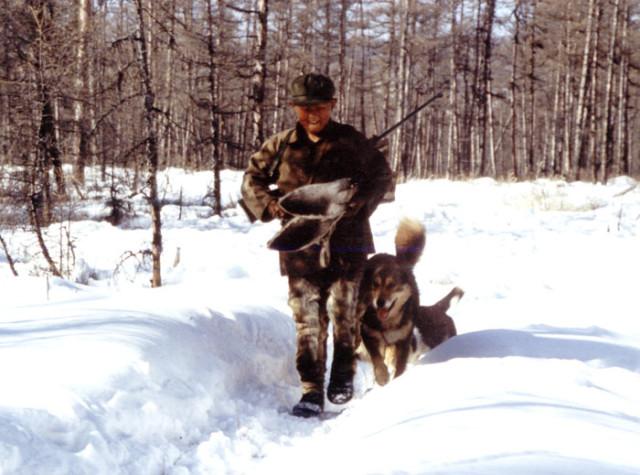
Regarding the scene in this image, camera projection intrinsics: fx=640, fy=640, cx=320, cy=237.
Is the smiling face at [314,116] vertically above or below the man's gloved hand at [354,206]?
above

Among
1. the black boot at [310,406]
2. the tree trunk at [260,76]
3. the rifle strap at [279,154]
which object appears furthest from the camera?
the tree trunk at [260,76]

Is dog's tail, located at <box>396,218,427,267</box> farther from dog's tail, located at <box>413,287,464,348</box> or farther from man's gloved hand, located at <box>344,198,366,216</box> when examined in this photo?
man's gloved hand, located at <box>344,198,366,216</box>

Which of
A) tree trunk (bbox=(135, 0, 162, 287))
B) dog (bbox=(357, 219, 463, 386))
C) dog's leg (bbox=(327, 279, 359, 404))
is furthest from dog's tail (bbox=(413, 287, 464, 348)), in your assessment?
tree trunk (bbox=(135, 0, 162, 287))

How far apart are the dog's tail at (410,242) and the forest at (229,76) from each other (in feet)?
2.01

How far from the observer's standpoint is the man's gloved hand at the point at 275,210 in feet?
12.7

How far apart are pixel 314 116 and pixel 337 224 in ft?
2.21

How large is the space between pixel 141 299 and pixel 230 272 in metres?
3.58

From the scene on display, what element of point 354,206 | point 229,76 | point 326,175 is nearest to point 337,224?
point 354,206

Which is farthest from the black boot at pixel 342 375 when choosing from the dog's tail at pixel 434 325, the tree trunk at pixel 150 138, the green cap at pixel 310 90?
the tree trunk at pixel 150 138

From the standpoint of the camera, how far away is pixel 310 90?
379 centimetres

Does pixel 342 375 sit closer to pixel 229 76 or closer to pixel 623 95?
pixel 229 76

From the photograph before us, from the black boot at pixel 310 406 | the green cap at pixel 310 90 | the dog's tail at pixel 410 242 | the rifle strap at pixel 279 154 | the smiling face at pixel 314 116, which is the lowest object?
the black boot at pixel 310 406

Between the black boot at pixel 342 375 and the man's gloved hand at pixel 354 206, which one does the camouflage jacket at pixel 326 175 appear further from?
the black boot at pixel 342 375

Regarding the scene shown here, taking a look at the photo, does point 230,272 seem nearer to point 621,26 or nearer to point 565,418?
point 565,418
